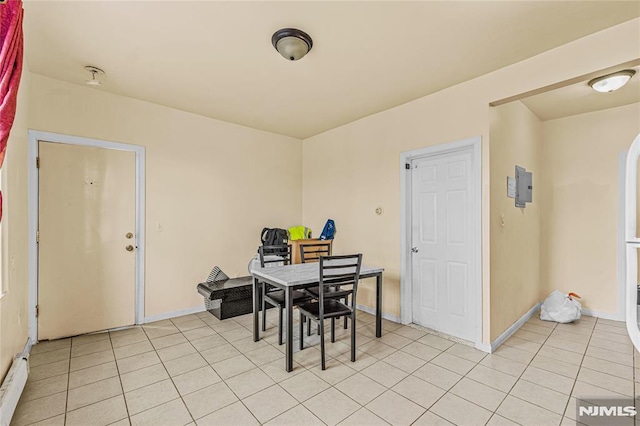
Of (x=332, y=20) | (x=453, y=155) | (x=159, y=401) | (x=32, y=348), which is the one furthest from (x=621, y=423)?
(x=32, y=348)

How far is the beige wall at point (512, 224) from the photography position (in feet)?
9.48

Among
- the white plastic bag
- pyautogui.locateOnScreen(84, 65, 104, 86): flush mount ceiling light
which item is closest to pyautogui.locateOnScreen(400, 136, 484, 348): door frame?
the white plastic bag

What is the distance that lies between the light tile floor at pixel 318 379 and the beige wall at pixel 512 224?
0.43 meters

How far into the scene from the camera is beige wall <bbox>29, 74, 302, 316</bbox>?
3137 millimetres

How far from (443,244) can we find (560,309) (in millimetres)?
1770

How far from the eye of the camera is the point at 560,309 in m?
3.56

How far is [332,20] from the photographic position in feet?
6.68

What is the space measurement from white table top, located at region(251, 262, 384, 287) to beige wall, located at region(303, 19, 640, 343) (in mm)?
917

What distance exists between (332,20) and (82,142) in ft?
9.50

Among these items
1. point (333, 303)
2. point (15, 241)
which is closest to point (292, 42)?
point (333, 303)

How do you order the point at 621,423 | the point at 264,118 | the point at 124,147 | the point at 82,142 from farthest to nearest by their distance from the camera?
the point at 264,118, the point at 124,147, the point at 82,142, the point at 621,423

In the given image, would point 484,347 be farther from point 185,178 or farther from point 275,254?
point 185,178

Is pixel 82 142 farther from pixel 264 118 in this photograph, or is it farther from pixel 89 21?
pixel 264 118

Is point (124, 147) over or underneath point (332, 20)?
underneath
